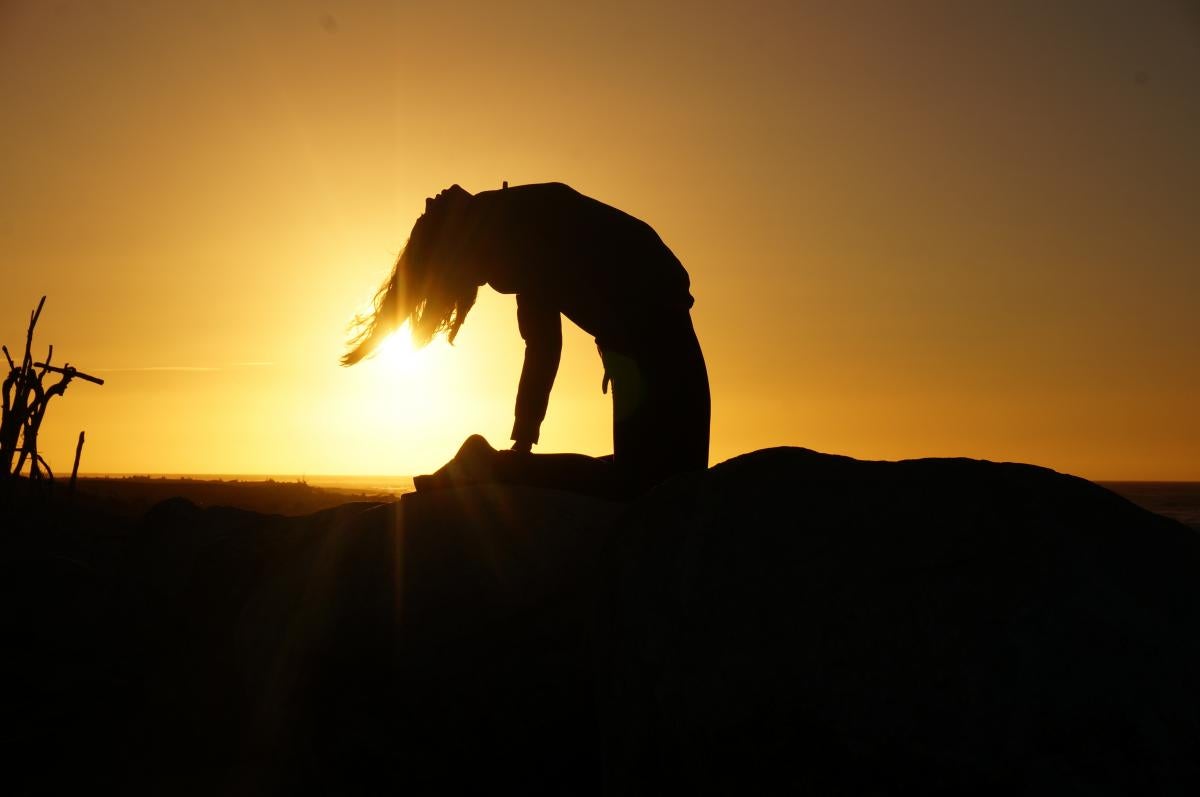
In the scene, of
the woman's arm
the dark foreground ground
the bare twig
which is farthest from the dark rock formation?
the bare twig

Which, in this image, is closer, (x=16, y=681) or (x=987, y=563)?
(x=987, y=563)

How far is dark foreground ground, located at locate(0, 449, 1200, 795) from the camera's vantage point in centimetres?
202

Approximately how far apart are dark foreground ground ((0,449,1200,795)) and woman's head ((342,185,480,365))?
793 millimetres

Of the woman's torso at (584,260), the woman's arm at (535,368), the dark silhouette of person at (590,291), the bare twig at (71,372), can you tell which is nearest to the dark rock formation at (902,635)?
the dark silhouette of person at (590,291)

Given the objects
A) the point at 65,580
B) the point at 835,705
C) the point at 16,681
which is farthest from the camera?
the point at 65,580

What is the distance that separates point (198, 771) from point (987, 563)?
9.89ft

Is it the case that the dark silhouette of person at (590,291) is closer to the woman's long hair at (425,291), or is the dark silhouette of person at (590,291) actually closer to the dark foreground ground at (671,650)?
the woman's long hair at (425,291)

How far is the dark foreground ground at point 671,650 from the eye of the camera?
202 cm

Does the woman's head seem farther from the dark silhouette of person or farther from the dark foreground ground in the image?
the dark foreground ground

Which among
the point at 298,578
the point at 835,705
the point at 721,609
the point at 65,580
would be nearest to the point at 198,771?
the point at 298,578

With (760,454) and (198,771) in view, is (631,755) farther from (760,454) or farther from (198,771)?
(198,771)

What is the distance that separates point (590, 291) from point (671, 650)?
5.70ft

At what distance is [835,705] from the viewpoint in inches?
83.8

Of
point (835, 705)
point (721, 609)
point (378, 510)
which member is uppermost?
point (378, 510)
